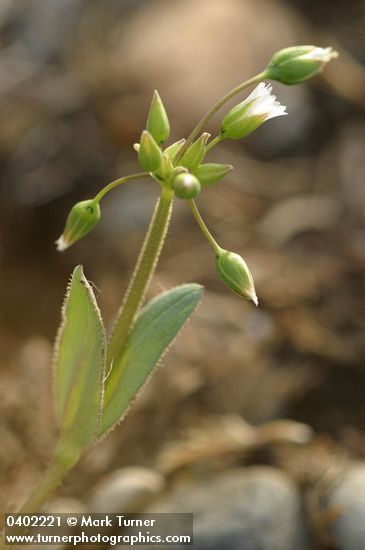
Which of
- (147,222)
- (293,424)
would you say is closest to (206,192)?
(147,222)

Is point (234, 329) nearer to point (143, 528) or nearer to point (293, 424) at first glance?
point (293, 424)

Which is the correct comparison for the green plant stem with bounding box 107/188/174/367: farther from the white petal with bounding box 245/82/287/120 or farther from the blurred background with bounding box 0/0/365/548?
the blurred background with bounding box 0/0/365/548

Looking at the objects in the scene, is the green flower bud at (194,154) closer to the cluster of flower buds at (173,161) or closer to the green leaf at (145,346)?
the cluster of flower buds at (173,161)

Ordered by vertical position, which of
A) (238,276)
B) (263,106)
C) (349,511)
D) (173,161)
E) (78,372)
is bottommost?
(349,511)

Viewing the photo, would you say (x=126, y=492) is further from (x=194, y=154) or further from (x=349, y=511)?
(x=194, y=154)

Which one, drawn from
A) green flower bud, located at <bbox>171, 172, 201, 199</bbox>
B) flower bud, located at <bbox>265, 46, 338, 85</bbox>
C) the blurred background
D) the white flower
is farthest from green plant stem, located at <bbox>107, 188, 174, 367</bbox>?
the blurred background

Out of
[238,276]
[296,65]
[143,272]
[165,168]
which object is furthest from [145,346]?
[296,65]

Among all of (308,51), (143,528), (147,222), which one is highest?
(147,222)
